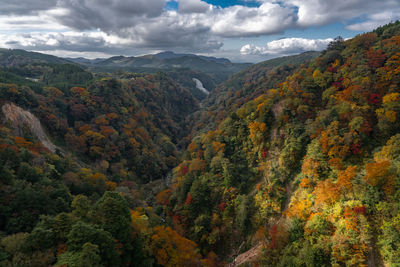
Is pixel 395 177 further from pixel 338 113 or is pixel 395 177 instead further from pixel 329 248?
pixel 338 113

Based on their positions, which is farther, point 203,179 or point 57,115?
point 57,115

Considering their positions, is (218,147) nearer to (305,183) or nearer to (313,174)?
(305,183)

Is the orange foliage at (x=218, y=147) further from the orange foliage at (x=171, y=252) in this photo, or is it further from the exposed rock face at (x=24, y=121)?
the exposed rock face at (x=24, y=121)

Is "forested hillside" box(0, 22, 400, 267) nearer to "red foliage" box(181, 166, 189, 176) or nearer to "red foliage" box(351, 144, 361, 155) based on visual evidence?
"red foliage" box(351, 144, 361, 155)

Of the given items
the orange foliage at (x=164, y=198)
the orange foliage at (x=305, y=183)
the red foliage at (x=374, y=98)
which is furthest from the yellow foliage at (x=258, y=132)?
the orange foliage at (x=164, y=198)

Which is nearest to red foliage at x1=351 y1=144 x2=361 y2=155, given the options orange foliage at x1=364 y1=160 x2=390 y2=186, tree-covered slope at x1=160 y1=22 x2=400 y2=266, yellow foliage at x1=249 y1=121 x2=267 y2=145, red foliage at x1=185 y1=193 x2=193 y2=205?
tree-covered slope at x1=160 y1=22 x2=400 y2=266

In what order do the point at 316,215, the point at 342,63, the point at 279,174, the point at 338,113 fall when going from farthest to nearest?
the point at 342,63 → the point at 279,174 → the point at 338,113 → the point at 316,215

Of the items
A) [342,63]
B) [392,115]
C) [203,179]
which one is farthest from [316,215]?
[342,63]
